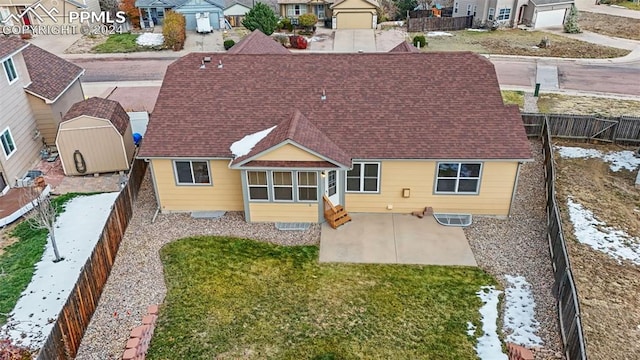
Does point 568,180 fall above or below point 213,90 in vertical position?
below

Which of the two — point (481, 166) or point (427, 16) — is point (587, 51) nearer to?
point (427, 16)

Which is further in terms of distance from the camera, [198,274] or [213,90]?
[213,90]

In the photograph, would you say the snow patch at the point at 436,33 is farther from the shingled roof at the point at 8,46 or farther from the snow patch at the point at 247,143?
the shingled roof at the point at 8,46

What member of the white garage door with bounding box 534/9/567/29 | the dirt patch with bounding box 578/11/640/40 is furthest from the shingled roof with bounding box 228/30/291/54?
the dirt patch with bounding box 578/11/640/40

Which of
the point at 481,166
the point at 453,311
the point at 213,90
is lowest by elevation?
the point at 453,311

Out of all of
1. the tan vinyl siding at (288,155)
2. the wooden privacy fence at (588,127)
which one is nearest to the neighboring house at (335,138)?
the tan vinyl siding at (288,155)

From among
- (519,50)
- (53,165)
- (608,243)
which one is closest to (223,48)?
(53,165)
